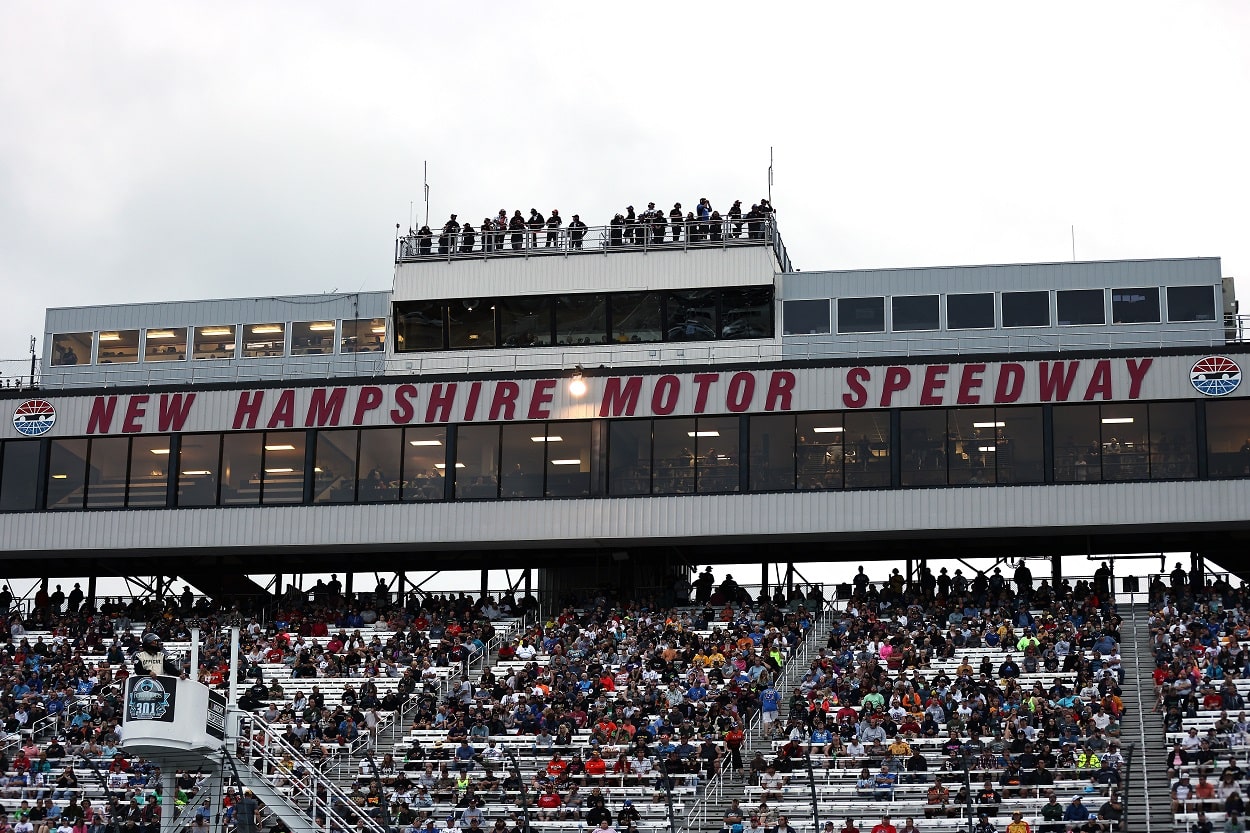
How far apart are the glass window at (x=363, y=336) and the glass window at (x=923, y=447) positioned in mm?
Result: 13995

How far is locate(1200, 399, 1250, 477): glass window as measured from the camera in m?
39.1

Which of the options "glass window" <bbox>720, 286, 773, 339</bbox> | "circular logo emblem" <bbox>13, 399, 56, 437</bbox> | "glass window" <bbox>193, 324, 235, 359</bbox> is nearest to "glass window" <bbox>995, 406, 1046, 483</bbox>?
"glass window" <bbox>720, 286, 773, 339</bbox>

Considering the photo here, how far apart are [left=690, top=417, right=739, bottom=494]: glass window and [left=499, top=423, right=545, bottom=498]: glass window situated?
3448mm

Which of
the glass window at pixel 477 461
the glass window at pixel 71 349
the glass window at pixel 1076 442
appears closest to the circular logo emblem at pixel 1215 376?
the glass window at pixel 1076 442

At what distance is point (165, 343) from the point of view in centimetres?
4769

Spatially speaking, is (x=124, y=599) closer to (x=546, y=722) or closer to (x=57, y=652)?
(x=57, y=652)

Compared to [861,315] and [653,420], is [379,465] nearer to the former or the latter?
[653,420]

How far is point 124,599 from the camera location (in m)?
48.6

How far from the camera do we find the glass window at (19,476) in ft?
148

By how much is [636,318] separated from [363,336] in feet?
24.6

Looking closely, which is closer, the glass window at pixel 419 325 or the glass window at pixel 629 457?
the glass window at pixel 629 457

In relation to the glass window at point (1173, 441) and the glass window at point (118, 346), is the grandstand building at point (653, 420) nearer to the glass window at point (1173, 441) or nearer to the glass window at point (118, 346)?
the glass window at point (1173, 441)

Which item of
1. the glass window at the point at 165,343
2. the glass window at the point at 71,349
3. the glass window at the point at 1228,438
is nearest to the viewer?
the glass window at the point at 1228,438

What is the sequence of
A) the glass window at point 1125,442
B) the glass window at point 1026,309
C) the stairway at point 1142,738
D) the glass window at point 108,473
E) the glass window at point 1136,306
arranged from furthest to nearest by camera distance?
the glass window at point 108,473 < the glass window at point 1026,309 < the glass window at point 1136,306 < the glass window at point 1125,442 < the stairway at point 1142,738
